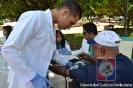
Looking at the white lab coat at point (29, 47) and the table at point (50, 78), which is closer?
the white lab coat at point (29, 47)

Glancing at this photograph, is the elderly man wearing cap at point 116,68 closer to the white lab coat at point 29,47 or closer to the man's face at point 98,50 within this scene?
the man's face at point 98,50

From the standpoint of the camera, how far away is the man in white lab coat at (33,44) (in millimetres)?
1496

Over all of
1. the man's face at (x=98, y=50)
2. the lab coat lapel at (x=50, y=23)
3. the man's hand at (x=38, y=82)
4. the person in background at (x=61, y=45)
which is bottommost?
the person in background at (x=61, y=45)

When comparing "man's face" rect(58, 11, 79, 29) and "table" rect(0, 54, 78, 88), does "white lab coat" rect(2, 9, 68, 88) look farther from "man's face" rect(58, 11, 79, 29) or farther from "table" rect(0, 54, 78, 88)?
"table" rect(0, 54, 78, 88)

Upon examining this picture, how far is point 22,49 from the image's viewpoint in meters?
1.61

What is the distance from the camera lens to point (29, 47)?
5.30 ft

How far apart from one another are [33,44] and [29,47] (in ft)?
0.13

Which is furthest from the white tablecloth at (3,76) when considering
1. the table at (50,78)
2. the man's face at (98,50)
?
the man's face at (98,50)

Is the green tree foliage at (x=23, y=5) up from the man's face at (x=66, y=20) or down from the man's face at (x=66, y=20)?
down

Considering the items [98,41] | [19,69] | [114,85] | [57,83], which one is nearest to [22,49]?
[19,69]

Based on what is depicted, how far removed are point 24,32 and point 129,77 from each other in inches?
33.4

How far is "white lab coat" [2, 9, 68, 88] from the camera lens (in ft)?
4.90

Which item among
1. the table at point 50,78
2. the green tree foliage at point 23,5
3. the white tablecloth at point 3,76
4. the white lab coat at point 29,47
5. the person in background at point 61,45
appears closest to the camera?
the white lab coat at point 29,47

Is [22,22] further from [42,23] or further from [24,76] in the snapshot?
[24,76]
